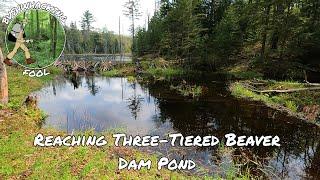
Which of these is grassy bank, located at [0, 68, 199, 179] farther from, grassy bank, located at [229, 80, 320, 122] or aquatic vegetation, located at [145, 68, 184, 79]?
aquatic vegetation, located at [145, 68, 184, 79]

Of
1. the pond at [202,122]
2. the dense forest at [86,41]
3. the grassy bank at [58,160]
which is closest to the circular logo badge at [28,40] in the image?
the grassy bank at [58,160]

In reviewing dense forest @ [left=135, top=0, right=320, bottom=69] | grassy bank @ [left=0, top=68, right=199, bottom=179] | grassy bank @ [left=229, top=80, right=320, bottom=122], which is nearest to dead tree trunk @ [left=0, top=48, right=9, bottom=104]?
grassy bank @ [left=0, top=68, right=199, bottom=179]

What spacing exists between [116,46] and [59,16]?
11391 centimetres

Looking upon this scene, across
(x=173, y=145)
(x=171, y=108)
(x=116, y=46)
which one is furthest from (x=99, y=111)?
(x=116, y=46)

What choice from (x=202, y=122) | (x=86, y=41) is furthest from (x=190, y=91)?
(x=86, y=41)

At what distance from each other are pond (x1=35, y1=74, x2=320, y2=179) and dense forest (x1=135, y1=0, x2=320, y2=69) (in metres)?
11.0

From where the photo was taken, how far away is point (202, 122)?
1504cm

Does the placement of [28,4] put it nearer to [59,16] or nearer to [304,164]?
[59,16]

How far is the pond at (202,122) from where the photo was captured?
9.91m

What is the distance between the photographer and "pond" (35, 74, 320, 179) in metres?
9.91

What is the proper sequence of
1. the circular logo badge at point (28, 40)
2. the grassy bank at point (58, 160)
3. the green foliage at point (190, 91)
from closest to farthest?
the grassy bank at point (58, 160) → the circular logo badge at point (28, 40) → the green foliage at point (190, 91)

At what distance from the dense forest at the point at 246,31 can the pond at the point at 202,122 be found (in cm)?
1096

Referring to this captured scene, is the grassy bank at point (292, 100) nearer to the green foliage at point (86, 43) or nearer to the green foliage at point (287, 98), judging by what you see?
the green foliage at point (287, 98)

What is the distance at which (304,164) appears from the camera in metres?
9.84
